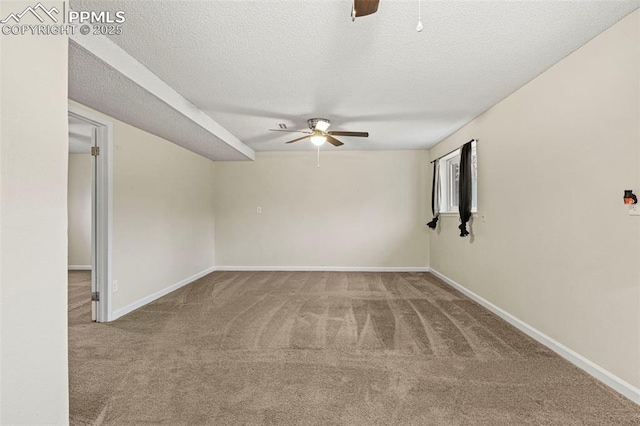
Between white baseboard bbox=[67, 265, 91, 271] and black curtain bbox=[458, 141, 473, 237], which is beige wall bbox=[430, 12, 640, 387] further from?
white baseboard bbox=[67, 265, 91, 271]

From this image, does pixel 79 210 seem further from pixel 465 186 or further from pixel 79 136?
pixel 465 186


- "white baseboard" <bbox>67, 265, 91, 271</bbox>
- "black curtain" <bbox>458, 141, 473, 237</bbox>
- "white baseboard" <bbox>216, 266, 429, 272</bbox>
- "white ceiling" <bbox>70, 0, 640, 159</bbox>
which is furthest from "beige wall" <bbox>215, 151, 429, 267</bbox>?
"white baseboard" <bbox>67, 265, 91, 271</bbox>

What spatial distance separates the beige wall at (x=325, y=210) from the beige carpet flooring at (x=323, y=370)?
7.35 feet

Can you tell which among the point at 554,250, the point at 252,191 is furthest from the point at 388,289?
the point at 252,191

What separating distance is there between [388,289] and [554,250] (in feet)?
7.84

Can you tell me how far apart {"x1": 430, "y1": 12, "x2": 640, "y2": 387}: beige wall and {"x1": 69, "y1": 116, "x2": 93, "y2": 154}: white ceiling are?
4832 millimetres

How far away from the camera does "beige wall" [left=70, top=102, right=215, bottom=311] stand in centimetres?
352

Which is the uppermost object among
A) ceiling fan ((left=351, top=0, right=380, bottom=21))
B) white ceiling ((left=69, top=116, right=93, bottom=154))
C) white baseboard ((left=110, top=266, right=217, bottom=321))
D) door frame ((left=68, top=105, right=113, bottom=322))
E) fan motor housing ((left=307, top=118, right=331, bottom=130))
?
white ceiling ((left=69, top=116, right=93, bottom=154))

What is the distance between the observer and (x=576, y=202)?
229 cm

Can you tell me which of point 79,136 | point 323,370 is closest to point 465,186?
point 323,370

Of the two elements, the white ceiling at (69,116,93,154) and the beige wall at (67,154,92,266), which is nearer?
the white ceiling at (69,116,93,154)
